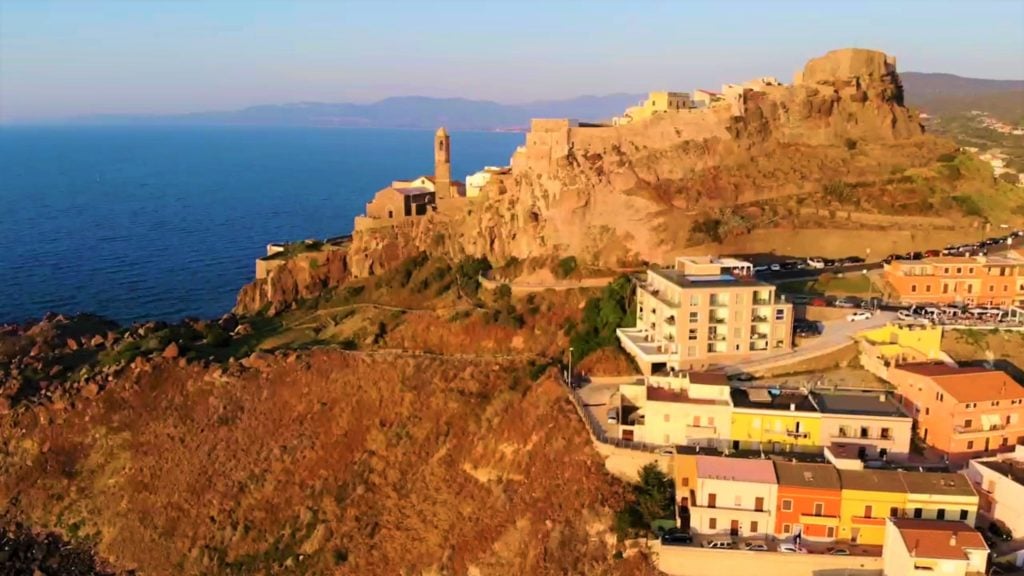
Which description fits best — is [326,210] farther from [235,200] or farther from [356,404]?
[356,404]

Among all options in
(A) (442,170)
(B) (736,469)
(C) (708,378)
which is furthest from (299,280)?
(B) (736,469)

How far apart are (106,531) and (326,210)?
282 ft

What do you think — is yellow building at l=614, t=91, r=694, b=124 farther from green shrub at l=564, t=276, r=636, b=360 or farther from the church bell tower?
green shrub at l=564, t=276, r=636, b=360

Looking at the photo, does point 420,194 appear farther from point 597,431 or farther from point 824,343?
point 824,343

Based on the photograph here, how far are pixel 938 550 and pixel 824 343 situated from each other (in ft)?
46.6

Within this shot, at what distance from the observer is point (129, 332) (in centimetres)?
5256

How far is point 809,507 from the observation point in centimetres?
2559

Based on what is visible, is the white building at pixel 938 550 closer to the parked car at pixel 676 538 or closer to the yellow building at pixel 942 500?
the yellow building at pixel 942 500

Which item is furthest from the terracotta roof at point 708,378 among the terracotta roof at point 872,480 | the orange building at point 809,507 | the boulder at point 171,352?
the boulder at point 171,352

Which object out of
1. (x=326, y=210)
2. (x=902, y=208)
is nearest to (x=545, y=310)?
(x=902, y=208)

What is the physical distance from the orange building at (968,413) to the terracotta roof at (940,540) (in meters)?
6.14

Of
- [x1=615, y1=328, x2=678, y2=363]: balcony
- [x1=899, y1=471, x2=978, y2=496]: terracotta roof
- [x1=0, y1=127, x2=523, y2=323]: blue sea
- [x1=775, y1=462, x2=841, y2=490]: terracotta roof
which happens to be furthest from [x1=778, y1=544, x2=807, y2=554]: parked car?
[x1=0, y1=127, x2=523, y2=323]: blue sea

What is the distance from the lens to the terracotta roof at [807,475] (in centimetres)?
2566

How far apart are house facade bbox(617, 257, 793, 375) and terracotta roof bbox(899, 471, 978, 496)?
10539 mm
